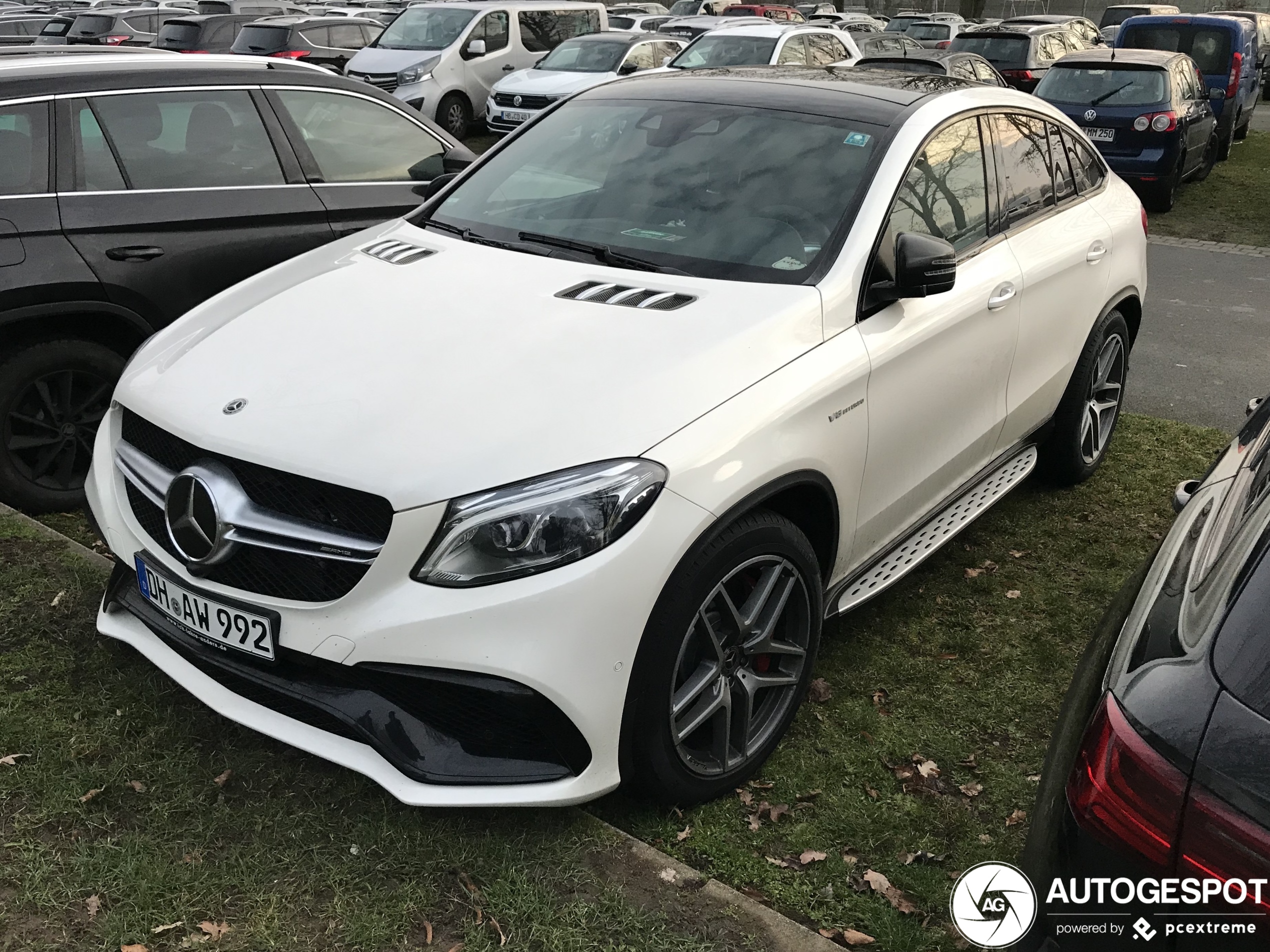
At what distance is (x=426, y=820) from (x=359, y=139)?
12.8 ft

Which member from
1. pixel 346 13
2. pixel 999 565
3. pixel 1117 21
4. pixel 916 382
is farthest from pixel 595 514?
pixel 1117 21

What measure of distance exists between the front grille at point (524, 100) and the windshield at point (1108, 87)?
6.57 metres

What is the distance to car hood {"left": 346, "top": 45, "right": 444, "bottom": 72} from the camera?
17.2 meters

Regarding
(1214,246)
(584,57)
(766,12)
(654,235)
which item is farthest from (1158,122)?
(766,12)

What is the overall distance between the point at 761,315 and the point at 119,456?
187cm

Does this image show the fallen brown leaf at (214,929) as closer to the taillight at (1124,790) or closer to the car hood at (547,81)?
the taillight at (1124,790)

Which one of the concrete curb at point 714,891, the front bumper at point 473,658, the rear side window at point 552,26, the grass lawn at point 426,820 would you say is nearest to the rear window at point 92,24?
→ the rear side window at point 552,26

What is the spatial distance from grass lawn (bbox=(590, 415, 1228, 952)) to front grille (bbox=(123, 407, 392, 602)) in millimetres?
1012

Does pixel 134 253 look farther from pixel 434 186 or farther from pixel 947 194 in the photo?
pixel 947 194

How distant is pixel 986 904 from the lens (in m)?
2.81

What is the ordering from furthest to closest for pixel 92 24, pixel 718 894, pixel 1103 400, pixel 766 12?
1. pixel 766 12
2. pixel 92 24
3. pixel 1103 400
4. pixel 718 894

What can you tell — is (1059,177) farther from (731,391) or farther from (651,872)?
(651,872)

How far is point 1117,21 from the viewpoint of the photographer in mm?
→ 33938

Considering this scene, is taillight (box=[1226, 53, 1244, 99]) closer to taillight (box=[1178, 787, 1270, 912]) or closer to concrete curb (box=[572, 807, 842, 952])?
concrete curb (box=[572, 807, 842, 952])
